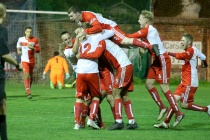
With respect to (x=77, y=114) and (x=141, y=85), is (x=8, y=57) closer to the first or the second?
(x=77, y=114)

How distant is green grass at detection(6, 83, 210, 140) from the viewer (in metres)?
12.9

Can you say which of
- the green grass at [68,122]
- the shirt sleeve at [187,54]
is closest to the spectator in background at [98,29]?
the shirt sleeve at [187,54]

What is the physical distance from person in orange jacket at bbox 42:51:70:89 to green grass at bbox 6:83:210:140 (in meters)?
5.03

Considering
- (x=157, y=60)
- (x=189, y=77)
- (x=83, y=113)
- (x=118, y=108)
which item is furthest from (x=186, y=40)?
(x=83, y=113)

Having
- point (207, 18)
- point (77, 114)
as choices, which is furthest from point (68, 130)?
point (207, 18)

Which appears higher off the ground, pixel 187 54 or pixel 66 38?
pixel 66 38

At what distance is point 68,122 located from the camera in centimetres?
1540

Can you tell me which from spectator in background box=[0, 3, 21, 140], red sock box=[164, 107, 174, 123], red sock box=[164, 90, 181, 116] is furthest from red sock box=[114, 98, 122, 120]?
spectator in background box=[0, 3, 21, 140]

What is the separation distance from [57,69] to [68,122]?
14.4m

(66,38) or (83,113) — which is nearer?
(83,113)

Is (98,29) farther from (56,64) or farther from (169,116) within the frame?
(56,64)

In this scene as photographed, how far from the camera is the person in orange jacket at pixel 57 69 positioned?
29.4m

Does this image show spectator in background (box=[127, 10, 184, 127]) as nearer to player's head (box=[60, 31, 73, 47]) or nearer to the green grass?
the green grass

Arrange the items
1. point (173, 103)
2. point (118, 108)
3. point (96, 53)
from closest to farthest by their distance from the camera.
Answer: point (96, 53) < point (118, 108) < point (173, 103)
